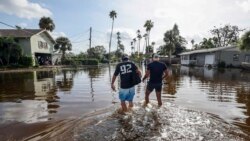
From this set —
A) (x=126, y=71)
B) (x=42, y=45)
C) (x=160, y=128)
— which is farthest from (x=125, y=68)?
(x=42, y=45)

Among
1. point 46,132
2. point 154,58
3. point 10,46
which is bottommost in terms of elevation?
point 46,132

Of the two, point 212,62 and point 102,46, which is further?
point 102,46

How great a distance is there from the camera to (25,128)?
653 cm

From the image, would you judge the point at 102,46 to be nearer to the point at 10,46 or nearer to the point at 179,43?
the point at 179,43

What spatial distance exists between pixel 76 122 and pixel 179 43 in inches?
3412

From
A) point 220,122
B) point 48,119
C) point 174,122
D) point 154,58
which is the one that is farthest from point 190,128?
point 48,119

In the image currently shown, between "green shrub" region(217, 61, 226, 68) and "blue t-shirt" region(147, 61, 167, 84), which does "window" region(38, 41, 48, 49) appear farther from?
"blue t-shirt" region(147, 61, 167, 84)

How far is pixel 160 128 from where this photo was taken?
237 inches

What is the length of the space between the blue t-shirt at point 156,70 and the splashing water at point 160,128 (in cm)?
141

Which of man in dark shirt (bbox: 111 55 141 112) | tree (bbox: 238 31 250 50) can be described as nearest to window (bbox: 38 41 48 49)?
tree (bbox: 238 31 250 50)

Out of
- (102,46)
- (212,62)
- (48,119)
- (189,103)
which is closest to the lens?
(48,119)

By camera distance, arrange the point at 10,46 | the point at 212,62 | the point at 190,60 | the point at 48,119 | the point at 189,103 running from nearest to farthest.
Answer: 1. the point at 48,119
2. the point at 189,103
3. the point at 10,46
4. the point at 212,62
5. the point at 190,60

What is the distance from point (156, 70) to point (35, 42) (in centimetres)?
3859

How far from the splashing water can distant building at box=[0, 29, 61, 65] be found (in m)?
37.1
